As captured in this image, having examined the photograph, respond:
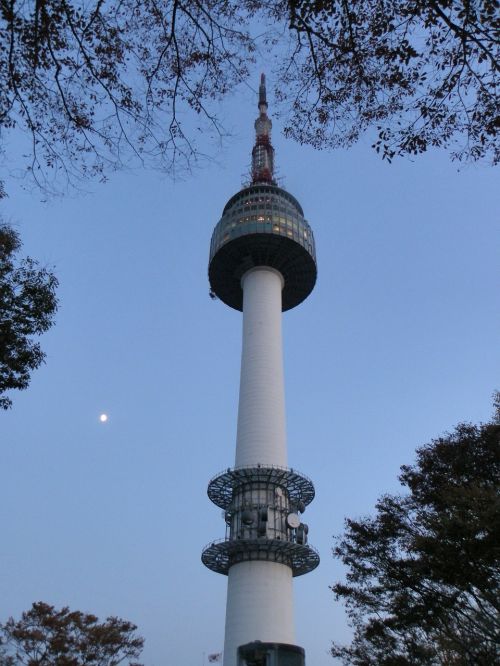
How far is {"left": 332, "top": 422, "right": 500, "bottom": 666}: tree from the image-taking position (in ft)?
66.0

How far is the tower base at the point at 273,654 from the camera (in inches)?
337

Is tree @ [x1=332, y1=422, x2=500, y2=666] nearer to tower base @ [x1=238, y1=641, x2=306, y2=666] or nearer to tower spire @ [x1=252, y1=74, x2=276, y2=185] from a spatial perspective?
tower base @ [x1=238, y1=641, x2=306, y2=666]


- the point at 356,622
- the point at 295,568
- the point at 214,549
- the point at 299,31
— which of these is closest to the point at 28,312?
the point at 299,31

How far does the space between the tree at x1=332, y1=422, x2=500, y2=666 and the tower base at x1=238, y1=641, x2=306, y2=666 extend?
12436mm

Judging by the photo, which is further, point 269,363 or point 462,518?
point 269,363

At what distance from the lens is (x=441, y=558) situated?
20.4 metres

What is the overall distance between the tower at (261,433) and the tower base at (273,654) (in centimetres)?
2903

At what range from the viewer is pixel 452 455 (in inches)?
1024

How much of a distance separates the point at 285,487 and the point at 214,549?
324 inches

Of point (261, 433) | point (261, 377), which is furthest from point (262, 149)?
point (261, 433)

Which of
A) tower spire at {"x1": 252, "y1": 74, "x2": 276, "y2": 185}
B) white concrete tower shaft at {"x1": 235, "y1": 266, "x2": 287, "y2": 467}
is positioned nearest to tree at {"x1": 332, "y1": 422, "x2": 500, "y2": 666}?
white concrete tower shaft at {"x1": 235, "y1": 266, "x2": 287, "y2": 467}

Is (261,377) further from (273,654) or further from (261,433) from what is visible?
(273,654)

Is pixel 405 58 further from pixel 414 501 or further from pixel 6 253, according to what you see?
pixel 414 501

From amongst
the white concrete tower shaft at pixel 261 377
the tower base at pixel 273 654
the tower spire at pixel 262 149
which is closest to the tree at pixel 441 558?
the tower base at pixel 273 654
